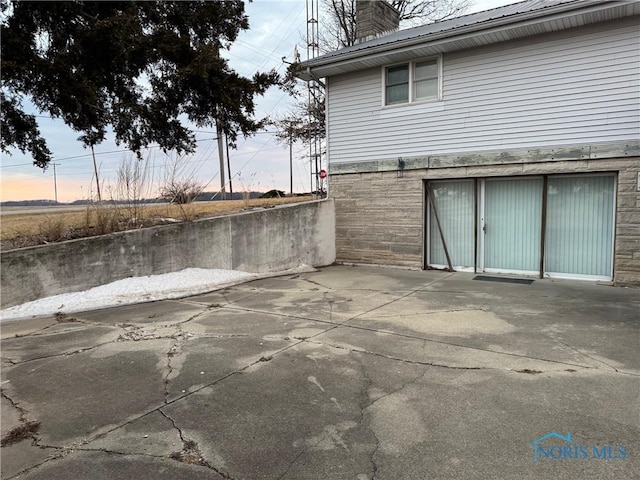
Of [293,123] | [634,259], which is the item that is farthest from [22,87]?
[293,123]

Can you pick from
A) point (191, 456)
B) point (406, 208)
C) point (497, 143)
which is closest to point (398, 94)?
point (497, 143)

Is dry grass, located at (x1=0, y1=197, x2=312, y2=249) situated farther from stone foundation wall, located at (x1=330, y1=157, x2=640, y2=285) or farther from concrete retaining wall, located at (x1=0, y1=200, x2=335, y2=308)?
stone foundation wall, located at (x1=330, y1=157, x2=640, y2=285)

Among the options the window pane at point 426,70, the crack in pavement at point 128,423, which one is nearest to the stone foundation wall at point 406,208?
the window pane at point 426,70

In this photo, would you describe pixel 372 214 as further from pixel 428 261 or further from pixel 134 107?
pixel 134 107

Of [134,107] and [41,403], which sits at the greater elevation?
[134,107]

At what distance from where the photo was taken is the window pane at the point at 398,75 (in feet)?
32.4

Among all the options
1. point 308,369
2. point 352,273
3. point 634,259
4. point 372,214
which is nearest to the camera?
point 308,369

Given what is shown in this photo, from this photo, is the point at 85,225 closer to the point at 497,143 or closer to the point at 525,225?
the point at 497,143

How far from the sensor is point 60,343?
4812 mm

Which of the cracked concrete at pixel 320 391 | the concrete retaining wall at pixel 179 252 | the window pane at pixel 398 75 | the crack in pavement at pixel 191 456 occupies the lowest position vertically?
the cracked concrete at pixel 320 391

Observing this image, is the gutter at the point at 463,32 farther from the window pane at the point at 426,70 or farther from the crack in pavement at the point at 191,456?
the crack in pavement at the point at 191,456

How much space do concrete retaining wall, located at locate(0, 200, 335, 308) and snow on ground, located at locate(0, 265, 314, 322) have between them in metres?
0.14

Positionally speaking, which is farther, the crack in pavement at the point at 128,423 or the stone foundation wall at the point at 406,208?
the stone foundation wall at the point at 406,208

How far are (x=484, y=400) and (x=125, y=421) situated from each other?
2674mm
